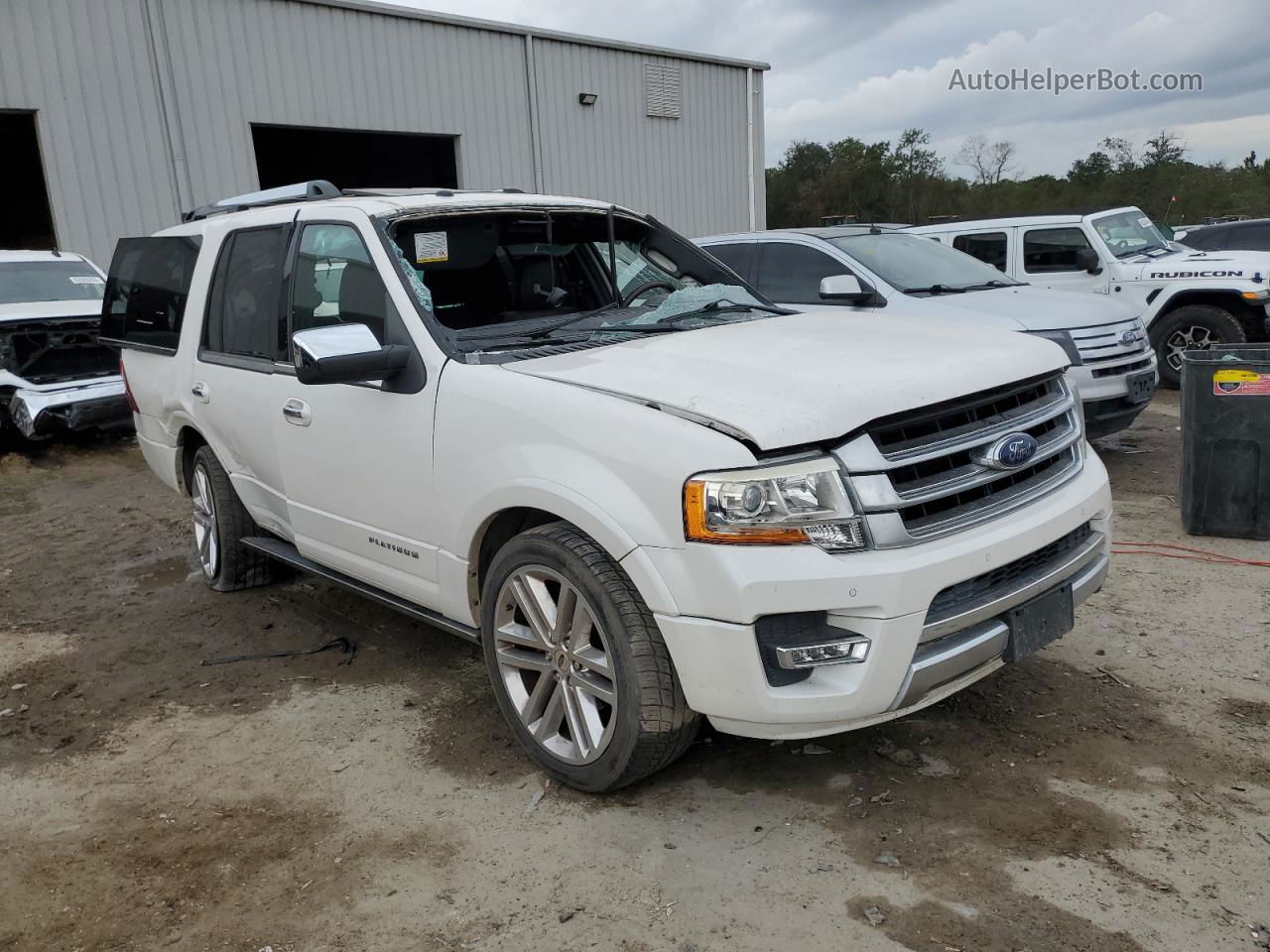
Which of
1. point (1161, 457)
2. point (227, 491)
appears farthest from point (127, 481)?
point (1161, 457)

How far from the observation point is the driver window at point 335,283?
3.67m

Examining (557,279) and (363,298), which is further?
(557,279)

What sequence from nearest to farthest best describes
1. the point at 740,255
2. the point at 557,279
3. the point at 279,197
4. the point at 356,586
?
the point at 356,586, the point at 557,279, the point at 279,197, the point at 740,255

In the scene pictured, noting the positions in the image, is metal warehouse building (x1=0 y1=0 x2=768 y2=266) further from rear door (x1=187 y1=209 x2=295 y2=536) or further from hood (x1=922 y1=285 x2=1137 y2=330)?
hood (x1=922 y1=285 x2=1137 y2=330)

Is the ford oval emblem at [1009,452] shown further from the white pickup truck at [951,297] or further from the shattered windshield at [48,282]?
the shattered windshield at [48,282]

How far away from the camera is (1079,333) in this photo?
6934mm

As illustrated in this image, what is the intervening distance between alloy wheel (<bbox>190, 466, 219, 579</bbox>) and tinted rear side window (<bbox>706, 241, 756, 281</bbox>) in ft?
14.3

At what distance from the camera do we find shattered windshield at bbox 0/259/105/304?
31.4ft

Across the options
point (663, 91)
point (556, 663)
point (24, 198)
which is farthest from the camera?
point (24, 198)

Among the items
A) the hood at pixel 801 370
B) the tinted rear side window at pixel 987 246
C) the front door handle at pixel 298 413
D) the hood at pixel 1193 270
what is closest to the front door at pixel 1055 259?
the tinted rear side window at pixel 987 246

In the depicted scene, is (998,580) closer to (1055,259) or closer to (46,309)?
(1055,259)

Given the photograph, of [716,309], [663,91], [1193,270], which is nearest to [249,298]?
[716,309]

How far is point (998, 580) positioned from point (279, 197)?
3.77 metres

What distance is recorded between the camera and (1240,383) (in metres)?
5.37
